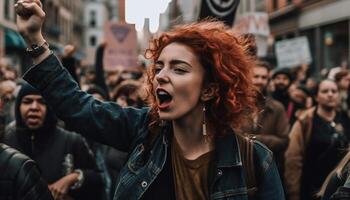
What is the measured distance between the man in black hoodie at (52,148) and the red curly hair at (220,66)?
186cm

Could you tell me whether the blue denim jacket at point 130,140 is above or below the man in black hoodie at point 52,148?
above

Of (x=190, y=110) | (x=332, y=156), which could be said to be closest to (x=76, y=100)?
(x=190, y=110)

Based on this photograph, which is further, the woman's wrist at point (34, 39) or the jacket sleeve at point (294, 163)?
the jacket sleeve at point (294, 163)

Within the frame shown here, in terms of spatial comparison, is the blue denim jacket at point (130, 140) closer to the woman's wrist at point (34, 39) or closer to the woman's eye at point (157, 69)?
the woman's wrist at point (34, 39)

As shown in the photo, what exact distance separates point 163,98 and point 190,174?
1.12ft

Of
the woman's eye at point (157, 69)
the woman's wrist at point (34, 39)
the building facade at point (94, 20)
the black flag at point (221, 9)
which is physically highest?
the black flag at point (221, 9)

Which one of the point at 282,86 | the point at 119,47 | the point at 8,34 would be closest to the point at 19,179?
the point at 282,86

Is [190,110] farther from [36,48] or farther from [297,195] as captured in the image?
[297,195]

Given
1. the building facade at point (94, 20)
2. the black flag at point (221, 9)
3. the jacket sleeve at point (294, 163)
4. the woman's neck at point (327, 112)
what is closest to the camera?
the black flag at point (221, 9)

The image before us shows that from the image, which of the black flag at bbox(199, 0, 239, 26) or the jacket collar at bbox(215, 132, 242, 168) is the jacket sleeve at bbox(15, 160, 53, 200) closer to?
the jacket collar at bbox(215, 132, 242, 168)

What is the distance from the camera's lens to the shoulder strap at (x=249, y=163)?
9.01 feet

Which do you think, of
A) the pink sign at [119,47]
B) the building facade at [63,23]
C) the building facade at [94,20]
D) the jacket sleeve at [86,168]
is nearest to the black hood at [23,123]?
the jacket sleeve at [86,168]

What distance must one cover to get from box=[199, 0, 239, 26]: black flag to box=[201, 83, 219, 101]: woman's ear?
10.8 feet

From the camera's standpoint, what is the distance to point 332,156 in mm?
6379
